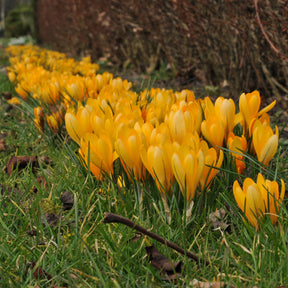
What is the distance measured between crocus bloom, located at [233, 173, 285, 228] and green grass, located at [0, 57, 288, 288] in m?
0.04

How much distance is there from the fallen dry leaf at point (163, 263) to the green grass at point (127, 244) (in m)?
0.02

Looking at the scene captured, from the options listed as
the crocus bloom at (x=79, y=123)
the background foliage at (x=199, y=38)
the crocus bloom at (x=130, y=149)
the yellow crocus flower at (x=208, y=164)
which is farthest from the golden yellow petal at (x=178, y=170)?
the background foliage at (x=199, y=38)

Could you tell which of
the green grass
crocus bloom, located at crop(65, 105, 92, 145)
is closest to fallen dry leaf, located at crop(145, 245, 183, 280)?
the green grass

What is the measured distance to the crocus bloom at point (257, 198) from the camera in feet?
4.75

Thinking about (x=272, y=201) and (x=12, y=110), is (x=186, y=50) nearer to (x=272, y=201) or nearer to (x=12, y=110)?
(x=12, y=110)

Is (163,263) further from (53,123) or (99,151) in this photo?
(53,123)

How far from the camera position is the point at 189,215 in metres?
1.61

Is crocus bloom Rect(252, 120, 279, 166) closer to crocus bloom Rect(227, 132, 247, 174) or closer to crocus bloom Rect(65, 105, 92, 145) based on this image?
crocus bloom Rect(227, 132, 247, 174)

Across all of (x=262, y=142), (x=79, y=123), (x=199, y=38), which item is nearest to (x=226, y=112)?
(x=262, y=142)

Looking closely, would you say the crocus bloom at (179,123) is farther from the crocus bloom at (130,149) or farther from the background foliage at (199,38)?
the background foliage at (199,38)

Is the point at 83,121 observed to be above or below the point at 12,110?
above

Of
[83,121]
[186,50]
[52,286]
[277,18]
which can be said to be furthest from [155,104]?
[186,50]

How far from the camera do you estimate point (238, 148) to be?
5.50ft

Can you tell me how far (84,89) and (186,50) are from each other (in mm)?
2747
